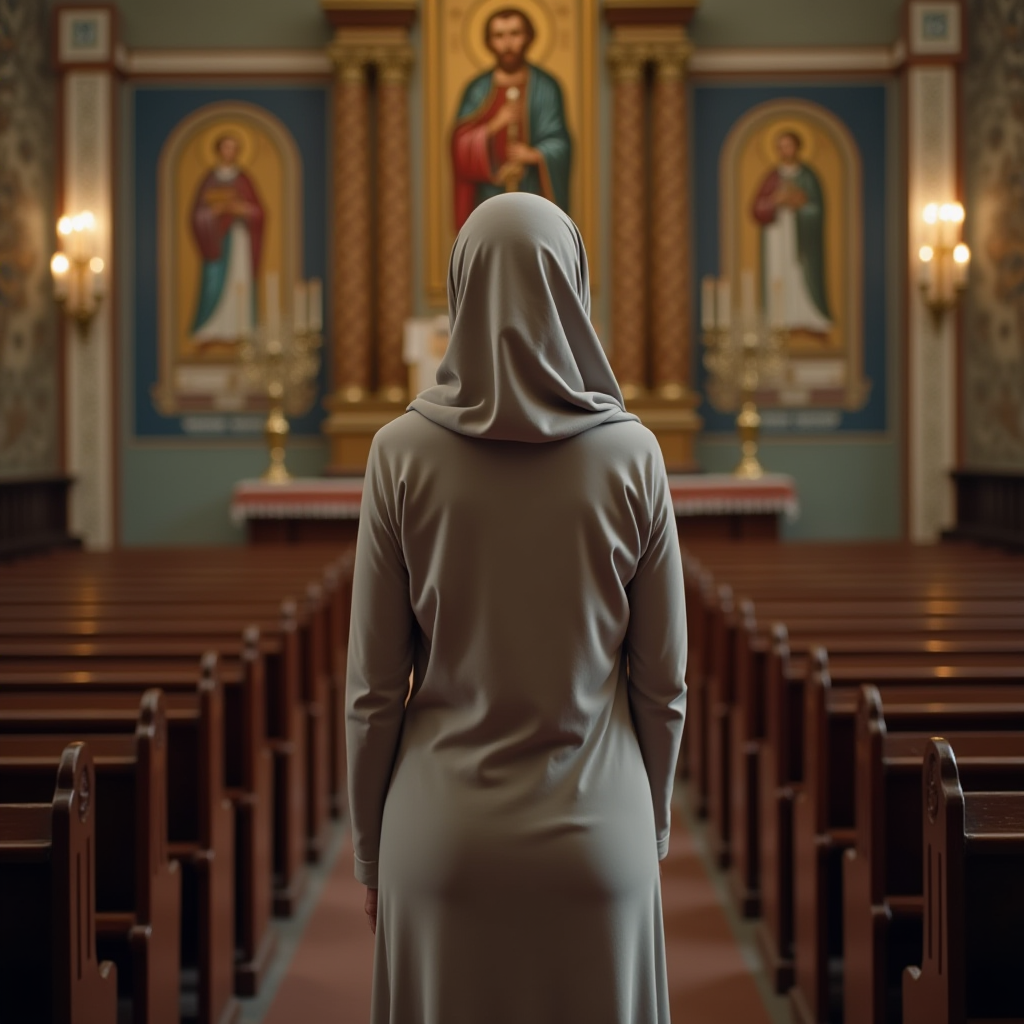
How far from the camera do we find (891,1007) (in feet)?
9.57

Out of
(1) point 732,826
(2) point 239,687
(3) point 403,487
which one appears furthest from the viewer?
(1) point 732,826

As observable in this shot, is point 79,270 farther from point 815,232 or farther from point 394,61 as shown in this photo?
point 815,232

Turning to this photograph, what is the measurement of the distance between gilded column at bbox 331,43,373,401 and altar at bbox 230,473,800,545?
45.8 inches

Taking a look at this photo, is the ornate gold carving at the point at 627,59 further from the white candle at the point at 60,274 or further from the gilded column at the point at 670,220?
the white candle at the point at 60,274

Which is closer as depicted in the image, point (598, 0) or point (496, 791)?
point (496, 791)

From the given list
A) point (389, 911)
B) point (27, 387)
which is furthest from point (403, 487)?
point (27, 387)

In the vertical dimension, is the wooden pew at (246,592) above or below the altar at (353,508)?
below

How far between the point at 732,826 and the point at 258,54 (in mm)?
8097

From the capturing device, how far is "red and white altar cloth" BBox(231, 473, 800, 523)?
962 centimetres

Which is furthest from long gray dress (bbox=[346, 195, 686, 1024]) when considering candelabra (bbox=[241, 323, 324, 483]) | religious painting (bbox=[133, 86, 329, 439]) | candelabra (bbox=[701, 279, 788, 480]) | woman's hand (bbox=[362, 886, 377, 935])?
religious painting (bbox=[133, 86, 329, 439])

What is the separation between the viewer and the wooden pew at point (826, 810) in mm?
3289

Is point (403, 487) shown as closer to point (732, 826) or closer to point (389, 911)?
point (389, 911)

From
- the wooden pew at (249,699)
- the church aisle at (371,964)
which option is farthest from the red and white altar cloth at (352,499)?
the church aisle at (371,964)

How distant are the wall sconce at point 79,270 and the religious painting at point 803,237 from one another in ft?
16.3
